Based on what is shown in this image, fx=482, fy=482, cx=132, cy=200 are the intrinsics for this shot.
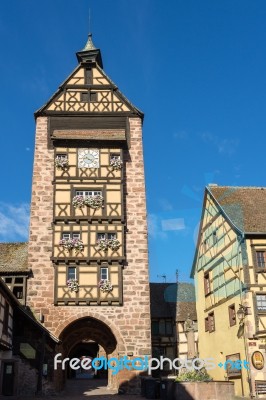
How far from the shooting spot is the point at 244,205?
25.5m

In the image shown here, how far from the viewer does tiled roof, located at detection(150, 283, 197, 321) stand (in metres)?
38.2

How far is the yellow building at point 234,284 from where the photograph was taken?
21.7m

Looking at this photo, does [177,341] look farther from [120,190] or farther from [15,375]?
[15,375]

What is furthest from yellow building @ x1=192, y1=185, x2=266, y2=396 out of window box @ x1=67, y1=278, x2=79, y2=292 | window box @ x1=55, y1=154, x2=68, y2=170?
window box @ x1=55, y1=154, x2=68, y2=170

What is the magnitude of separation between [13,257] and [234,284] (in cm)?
1220

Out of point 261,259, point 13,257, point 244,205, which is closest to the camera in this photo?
point 261,259

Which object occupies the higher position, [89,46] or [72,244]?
[89,46]

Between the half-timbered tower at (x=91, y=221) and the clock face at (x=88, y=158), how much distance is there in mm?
56

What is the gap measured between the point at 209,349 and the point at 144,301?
5.49 m

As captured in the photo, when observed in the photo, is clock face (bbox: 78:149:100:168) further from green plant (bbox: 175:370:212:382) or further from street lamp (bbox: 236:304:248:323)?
green plant (bbox: 175:370:212:382)

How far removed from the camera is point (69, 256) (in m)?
25.1

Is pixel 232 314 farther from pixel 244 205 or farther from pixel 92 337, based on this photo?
pixel 92 337

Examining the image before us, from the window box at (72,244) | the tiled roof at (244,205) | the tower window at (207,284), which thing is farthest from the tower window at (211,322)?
→ the window box at (72,244)

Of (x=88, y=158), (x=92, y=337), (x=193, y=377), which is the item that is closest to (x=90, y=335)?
(x=92, y=337)
